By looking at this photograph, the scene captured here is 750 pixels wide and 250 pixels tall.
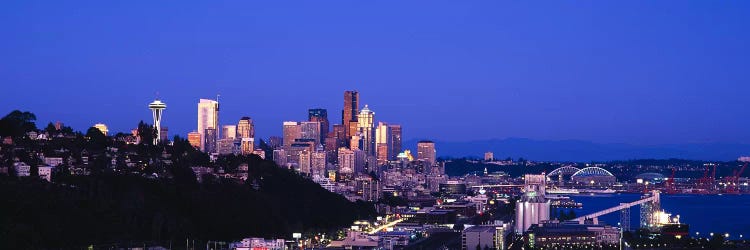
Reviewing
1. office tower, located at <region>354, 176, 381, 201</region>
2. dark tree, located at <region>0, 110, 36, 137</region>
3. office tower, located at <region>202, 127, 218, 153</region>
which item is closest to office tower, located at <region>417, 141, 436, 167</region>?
office tower, located at <region>202, 127, 218, 153</region>

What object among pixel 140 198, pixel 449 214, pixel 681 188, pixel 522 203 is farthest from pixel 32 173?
pixel 681 188

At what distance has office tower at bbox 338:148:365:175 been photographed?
103 meters

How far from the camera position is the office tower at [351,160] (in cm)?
10288

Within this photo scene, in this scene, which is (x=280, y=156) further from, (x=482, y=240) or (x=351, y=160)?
(x=482, y=240)

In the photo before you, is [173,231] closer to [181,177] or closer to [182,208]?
[182,208]

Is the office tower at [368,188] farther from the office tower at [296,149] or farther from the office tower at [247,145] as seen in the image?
the office tower at [296,149]

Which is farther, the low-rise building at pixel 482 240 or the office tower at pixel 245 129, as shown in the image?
the office tower at pixel 245 129

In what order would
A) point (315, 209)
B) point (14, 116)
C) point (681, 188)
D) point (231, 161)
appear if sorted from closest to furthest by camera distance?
point (14, 116) → point (315, 209) → point (231, 161) → point (681, 188)

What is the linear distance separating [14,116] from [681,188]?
72869 millimetres

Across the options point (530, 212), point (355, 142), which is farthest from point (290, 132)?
point (530, 212)

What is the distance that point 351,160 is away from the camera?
4097 inches

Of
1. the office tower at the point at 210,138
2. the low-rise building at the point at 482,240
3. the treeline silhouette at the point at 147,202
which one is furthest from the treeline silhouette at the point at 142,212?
the office tower at the point at 210,138

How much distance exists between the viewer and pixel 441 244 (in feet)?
156

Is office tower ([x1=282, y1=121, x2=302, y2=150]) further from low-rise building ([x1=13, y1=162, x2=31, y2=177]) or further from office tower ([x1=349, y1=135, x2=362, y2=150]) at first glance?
low-rise building ([x1=13, y1=162, x2=31, y2=177])
